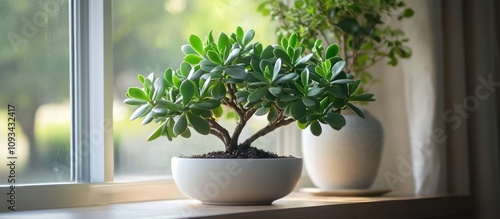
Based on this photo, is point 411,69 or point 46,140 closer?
point 46,140

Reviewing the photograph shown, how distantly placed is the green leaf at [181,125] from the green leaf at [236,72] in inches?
5.0

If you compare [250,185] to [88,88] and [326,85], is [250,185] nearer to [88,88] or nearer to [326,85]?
[326,85]

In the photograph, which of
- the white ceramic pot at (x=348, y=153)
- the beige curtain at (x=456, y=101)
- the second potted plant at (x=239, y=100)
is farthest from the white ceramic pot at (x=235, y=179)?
the beige curtain at (x=456, y=101)

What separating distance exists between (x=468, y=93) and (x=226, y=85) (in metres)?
0.94

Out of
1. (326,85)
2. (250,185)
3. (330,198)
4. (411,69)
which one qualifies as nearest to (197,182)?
(250,185)

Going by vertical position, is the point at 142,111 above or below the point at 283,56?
below

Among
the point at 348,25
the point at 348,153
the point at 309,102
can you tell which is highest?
the point at 348,25

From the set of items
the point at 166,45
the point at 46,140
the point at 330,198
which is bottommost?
the point at 330,198

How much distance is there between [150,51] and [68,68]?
259 millimetres

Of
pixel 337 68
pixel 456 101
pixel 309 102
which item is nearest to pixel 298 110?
pixel 309 102

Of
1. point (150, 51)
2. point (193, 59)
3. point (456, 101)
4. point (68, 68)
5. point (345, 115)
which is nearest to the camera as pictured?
point (193, 59)

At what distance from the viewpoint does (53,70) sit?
5.38ft

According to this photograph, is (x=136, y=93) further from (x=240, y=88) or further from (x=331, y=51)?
(x=331, y=51)

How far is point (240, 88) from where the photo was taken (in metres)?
1.60
